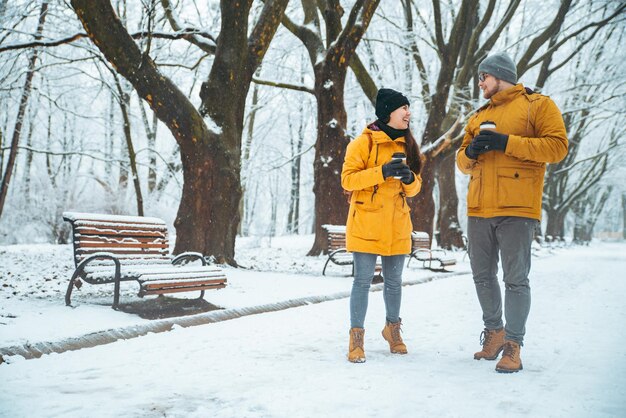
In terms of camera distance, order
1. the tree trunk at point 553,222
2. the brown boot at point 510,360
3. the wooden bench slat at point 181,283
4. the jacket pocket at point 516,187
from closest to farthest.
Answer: the brown boot at point 510,360 → the jacket pocket at point 516,187 → the wooden bench slat at point 181,283 → the tree trunk at point 553,222

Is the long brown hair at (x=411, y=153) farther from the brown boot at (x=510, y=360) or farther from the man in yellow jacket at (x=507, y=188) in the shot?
the brown boot at (x=510, y=360)

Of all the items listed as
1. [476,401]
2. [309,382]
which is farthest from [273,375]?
[476,401]

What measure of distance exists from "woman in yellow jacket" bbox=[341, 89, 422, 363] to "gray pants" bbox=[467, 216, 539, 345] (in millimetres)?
527

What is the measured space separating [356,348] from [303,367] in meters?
0.41

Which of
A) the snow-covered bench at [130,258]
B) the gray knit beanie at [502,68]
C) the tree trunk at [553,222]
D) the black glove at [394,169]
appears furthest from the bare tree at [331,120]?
the tree trunk at [553,222]

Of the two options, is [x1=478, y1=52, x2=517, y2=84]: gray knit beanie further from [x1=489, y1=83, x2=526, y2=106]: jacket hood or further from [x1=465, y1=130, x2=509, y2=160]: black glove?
[x1=465, y1=130, x2=509, y2=160]: black glove

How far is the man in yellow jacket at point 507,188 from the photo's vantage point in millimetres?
3318

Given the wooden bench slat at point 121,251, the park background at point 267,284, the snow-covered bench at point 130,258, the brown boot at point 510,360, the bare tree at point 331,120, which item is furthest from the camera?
the bare tree at point 331,120

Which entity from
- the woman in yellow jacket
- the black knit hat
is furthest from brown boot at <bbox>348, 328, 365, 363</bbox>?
the black knit hat

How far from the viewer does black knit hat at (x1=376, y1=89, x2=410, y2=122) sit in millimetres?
3748

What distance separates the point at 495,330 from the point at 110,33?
6.84m

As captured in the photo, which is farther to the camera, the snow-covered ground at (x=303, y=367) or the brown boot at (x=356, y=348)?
the brown boot at (x=356, y=348)

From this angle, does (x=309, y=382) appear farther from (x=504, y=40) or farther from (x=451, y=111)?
(x=504, y=40)

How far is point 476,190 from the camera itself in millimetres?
3588
